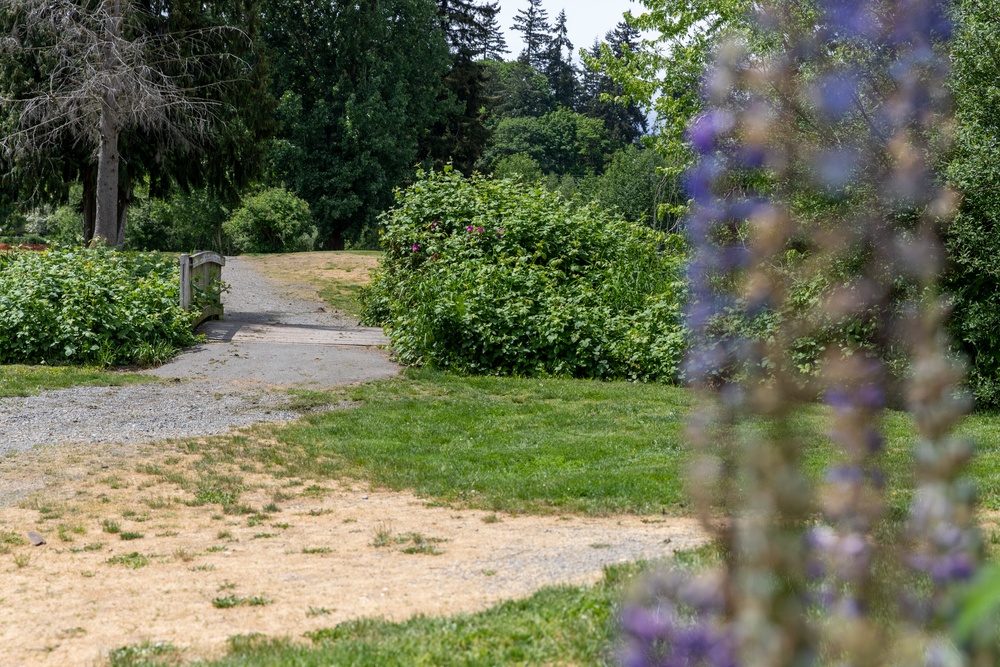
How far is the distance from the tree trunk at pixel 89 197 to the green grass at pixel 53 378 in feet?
27.4

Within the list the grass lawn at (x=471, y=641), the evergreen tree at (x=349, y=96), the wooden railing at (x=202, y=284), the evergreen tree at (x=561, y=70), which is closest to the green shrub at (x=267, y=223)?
the evergreen tree at (x=349, y=96)

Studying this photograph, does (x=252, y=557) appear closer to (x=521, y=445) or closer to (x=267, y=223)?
(x=521, y=445)

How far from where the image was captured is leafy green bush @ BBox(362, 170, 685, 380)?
11.6 m

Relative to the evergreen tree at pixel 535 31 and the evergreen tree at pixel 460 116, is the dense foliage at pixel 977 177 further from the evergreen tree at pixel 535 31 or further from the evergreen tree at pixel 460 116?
the evergreen tree at pixel 535 31

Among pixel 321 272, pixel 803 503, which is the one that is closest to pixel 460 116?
pixel 321 272

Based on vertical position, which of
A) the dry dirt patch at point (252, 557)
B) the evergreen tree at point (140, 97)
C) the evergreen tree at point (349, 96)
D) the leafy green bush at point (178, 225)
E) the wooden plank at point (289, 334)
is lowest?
the dry dirt patch at point (252, 557)

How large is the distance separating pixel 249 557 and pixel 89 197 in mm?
16078

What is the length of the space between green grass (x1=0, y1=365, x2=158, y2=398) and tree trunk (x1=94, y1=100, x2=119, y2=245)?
18.2ft

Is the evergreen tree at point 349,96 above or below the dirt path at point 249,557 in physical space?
above

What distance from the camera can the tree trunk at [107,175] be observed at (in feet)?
52.4

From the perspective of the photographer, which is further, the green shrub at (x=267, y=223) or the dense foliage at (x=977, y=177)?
the green shrub at (x=267, y=223)

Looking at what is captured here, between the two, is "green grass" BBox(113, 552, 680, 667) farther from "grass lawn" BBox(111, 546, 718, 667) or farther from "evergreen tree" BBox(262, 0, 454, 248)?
"evergreen tree" BBox(262, 0, 454, 248)

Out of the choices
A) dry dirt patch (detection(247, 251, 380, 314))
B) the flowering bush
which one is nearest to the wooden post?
dry dirt patch (detection(247, 251, 380, 314))

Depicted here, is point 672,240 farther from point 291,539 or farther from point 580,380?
point 291,539
